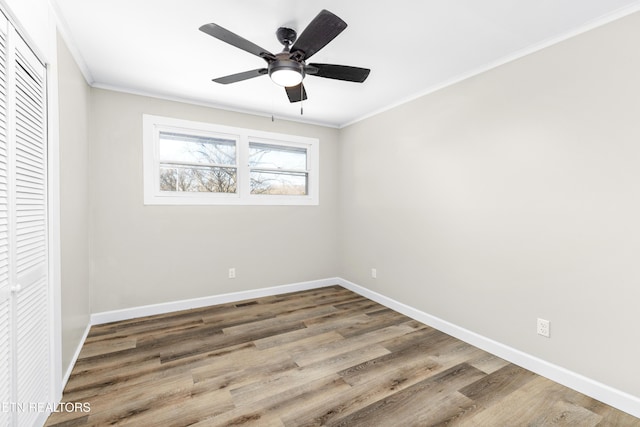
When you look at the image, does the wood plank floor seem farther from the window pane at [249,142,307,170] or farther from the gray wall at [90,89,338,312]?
the window pane at [249,142,307,170]

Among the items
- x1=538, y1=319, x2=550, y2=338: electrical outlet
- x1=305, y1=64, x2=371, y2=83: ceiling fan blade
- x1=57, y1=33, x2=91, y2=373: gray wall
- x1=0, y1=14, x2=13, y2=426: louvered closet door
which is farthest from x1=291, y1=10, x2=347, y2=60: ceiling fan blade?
x1=538, y1=319, x2=550, y2=338: electrical outlet

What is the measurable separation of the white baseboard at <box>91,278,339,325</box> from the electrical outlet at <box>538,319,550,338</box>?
2768 millimetres

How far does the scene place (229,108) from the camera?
371 centimetres

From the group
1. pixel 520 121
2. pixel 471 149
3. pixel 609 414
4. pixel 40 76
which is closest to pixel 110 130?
pixel 40 76

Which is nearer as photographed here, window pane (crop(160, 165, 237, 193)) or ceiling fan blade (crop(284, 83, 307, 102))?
ceiling fan blade (crop(284, 83, 307, 102))

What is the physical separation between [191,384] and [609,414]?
273cm

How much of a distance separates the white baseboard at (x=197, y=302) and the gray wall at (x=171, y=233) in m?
0.06

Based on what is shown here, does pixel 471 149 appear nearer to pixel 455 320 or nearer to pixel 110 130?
pixel 455 320

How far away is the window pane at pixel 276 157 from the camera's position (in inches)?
158

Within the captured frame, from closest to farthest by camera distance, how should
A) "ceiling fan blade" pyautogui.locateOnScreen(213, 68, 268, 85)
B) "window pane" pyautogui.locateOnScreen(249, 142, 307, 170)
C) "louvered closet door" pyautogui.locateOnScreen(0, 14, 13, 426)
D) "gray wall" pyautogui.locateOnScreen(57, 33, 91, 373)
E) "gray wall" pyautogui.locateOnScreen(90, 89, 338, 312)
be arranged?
"louvered closet door" pyautogui.locateOnScreen(0, 14, 13, 426)
"gray wall" pyautogui.locateOnScreen(57, 33, 91, 373)
"ceiling fan blade" pyautogui.locateOnScreen(213, 68, 268, 85)
"gray wall" pyautogui.locateOnScreen(90, 89, 338, 312)
"window pane" pyautogui.locateOnScreen(249, 142, 307, 170)

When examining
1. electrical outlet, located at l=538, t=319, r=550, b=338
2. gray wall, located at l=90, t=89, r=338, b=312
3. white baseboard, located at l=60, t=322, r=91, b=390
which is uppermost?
gray wall, located at l=90, t=89, r=338, b=312

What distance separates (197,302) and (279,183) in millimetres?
1876

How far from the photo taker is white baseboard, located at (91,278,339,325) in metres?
3.15

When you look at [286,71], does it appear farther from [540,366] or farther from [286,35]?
[540,366]
